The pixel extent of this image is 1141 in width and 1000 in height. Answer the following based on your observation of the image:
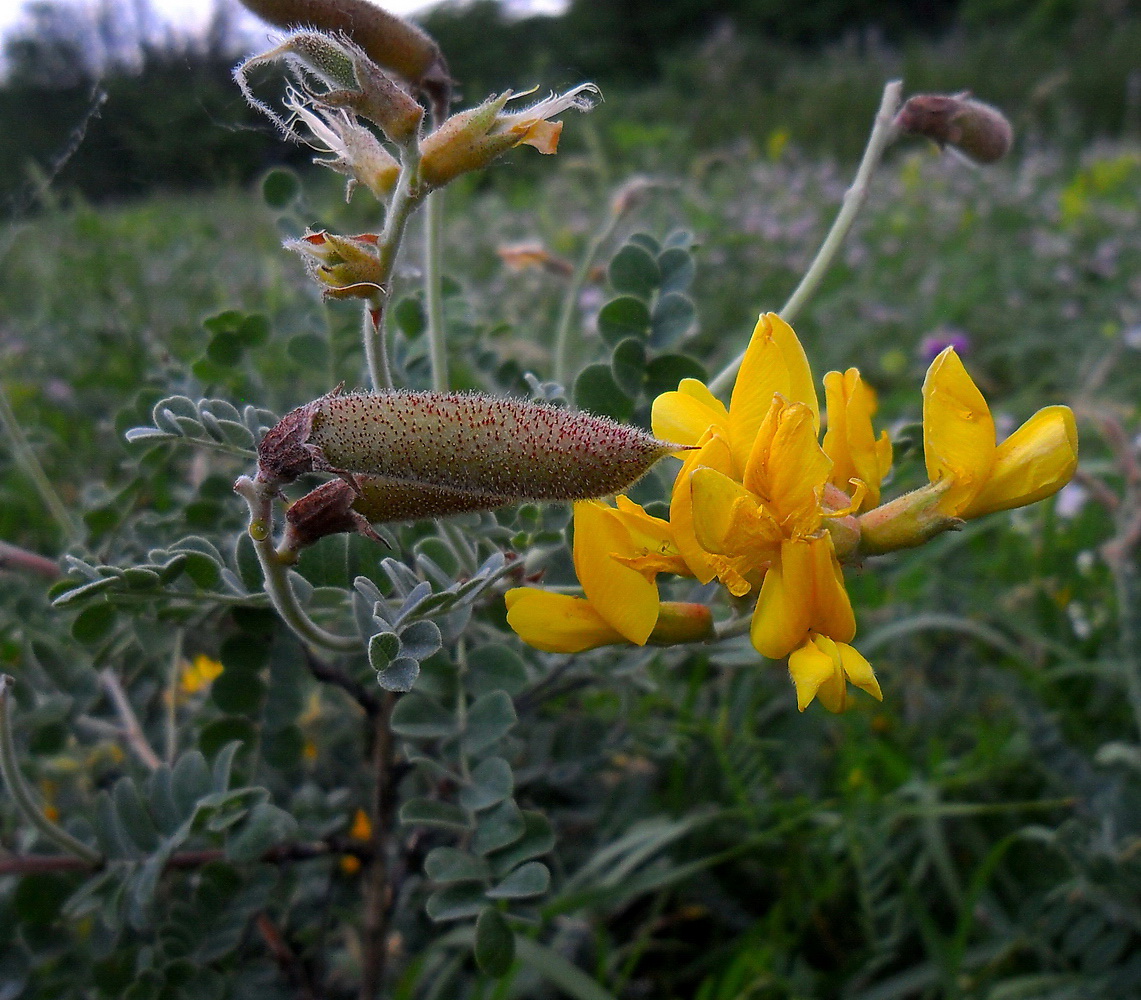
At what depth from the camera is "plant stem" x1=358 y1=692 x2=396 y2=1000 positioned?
30.7 inches

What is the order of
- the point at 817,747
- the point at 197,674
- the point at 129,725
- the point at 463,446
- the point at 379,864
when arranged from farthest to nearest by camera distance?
the point at 817,747 < the point at 197,674 < the point at 129,725 < the point at 379,864 < the point at 463,446

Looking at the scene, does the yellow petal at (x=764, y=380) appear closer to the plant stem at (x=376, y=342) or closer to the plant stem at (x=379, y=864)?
the plant stem at (x=376, y=342)

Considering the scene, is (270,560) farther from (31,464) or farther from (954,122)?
(954,122)

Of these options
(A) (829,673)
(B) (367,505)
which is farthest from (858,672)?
(B) (367,505)

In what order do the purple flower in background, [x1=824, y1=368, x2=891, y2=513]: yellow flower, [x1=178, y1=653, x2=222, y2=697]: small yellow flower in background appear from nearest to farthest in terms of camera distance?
[x1=824, y1=368, x2=891, y2=513]: yellow flower
[x1=178, y1=653, x2=222, y2=697]: small yellow flower in background
the purple flower in background

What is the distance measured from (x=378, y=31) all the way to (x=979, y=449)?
496 mm

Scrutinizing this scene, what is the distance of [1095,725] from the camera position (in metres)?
1.27

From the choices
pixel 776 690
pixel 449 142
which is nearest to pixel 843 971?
pixel 776 690

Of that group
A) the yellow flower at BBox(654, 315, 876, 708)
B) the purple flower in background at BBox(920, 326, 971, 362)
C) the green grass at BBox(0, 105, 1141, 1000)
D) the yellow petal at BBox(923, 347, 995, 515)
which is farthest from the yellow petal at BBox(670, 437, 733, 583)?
the purple flower in background at BBox(920, 326, 971, 362)

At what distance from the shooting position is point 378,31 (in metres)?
0.68

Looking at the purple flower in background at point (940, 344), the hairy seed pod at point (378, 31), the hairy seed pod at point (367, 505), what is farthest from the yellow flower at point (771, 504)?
the purple flower in background at point (940, 344)

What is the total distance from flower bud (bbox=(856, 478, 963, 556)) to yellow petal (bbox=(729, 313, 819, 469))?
0.25 ft

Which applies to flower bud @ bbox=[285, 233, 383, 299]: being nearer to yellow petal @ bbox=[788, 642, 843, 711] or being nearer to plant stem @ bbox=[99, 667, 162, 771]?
yellow petal @ bbox=[788, 642, 843, 711]

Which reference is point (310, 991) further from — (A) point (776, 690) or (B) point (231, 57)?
(B) point (231, 57)
